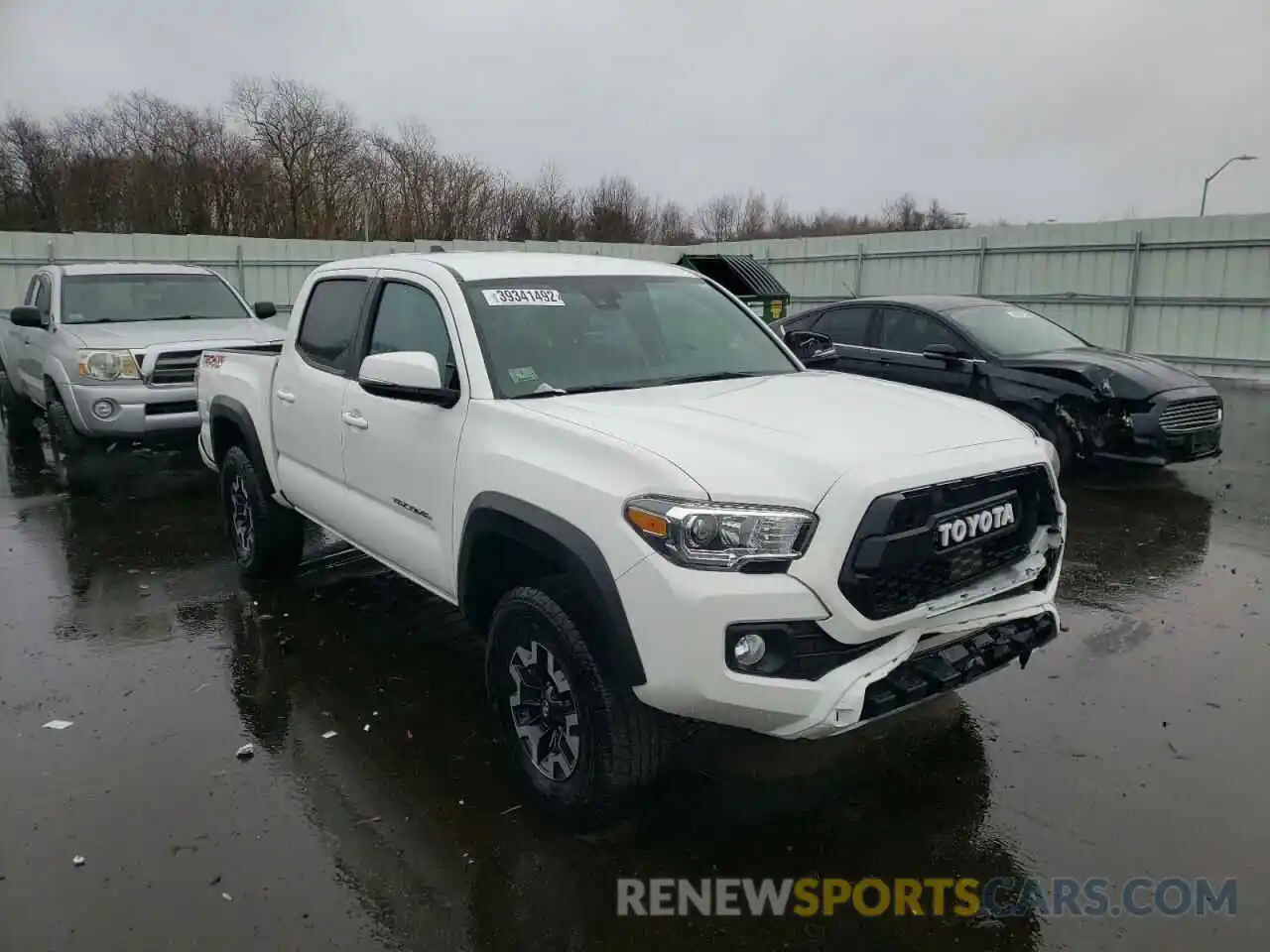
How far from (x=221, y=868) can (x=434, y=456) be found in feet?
5.26

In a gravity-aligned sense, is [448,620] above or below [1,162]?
below

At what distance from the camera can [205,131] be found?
35062mm

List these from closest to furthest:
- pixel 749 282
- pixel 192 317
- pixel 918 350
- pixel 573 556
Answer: pixel 573 556
pixel 918 350
pixel 192 317
pixel 749 282

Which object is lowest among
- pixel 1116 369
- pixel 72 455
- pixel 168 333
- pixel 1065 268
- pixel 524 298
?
pixel 72 455

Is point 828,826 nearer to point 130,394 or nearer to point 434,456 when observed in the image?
point 434,456

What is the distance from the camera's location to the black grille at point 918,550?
2.71 metres

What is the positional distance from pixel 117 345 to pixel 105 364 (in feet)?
0.68

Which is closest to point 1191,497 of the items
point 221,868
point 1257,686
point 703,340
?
point 1257,686

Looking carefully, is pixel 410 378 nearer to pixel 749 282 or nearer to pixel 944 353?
pixel 944 353

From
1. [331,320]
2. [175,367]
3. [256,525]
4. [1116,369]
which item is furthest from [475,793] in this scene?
[1116,369]

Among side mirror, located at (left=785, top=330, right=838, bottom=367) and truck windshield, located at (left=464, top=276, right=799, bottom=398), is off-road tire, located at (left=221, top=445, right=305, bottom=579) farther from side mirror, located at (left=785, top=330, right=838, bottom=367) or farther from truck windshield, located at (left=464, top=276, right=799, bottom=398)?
side mirror, located at (left=785, top=330, right=838, bottom=367)

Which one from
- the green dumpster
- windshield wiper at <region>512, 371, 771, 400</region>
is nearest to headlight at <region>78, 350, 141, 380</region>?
windshield wiper at <region>512, 371, 771, 400</region>

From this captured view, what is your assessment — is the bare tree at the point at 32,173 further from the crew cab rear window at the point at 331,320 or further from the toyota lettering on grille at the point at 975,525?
the toyota lettering on grille at the point at 975,525

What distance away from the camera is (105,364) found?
813cm
